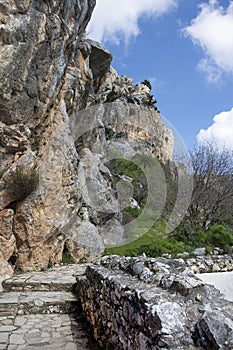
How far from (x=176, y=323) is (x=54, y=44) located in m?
7.24

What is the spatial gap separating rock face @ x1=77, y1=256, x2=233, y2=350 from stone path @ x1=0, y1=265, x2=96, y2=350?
50 cm

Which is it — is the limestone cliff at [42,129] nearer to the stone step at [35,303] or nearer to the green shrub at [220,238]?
the stone step at [35,303]

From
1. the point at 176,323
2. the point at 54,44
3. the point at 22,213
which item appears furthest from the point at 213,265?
the point at 54,44

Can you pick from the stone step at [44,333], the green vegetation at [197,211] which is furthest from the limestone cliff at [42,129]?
the green vegetation at [197,211]

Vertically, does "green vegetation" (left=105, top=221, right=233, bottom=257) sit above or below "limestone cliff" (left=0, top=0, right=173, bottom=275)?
below

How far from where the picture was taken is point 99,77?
49.7 ft

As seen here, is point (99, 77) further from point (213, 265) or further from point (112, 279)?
point (112, 279)

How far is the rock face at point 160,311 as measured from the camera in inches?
68.1

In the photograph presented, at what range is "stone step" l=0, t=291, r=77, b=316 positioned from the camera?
14.6ft

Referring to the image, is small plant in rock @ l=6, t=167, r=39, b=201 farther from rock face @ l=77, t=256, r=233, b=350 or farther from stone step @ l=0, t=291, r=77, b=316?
rock face @ l=77, t=256, r=233, b=350

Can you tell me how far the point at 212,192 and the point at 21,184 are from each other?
11.6 meters

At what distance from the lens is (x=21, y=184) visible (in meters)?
6.59

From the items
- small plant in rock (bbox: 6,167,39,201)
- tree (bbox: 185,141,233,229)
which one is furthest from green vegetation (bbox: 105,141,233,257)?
small plant in rock (bbox: 6,167,39,201)

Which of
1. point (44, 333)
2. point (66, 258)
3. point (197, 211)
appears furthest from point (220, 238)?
point (44, 333)
